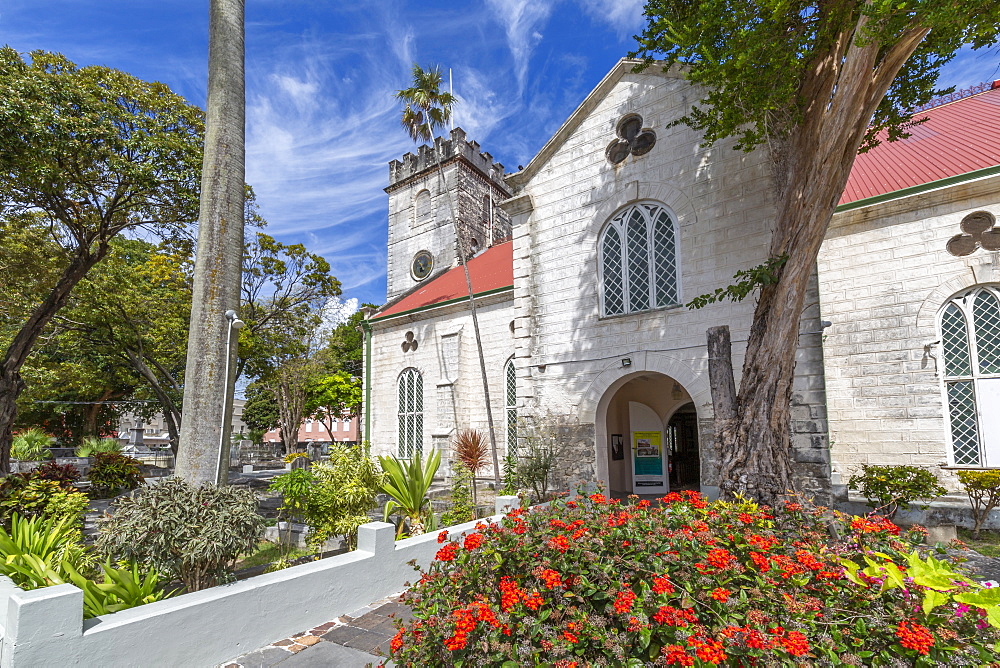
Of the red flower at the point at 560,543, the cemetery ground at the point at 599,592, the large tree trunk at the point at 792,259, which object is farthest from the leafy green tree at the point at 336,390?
the red flower at the point at 560,543

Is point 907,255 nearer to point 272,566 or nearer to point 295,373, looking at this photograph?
point 272,566

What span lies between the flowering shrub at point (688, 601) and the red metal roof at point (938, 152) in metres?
10.6

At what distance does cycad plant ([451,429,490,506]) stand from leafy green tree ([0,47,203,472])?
9.87 metres

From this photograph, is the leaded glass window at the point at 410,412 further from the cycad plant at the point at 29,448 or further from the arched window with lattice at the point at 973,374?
the cycad plant at the point at 29,448

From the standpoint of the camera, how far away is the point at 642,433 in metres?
14.0

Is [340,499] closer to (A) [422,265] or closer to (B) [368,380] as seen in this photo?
(B) [368,380]

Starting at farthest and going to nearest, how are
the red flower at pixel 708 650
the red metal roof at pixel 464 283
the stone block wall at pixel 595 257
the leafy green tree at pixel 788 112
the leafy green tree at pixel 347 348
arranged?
the leafy green tree at pixel 347 348 → the red metal roof at pixel 464 283 → the stone block wall at pixel 595 257 → the leafy green tree at pixel 788 112 → the red flower at pixel 708 650

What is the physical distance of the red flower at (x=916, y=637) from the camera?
2.46m

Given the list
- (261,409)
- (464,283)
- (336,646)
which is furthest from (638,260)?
(261,409)

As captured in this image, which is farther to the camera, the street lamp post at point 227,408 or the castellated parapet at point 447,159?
the castellated parapet at point 447,159

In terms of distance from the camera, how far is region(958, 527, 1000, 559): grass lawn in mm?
8133

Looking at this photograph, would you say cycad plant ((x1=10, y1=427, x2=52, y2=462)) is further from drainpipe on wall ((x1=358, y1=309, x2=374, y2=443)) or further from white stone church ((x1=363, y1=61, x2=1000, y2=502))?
white stone church ((x1=363, y1=61, x2=1000, y2=502))

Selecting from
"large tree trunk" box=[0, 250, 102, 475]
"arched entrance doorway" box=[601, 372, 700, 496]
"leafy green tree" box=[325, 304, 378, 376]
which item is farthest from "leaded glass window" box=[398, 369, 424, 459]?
"leafy green tree" box=[325, 304, 378, 376]

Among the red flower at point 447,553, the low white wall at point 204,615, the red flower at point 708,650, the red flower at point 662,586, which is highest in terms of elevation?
the red flower at point 662,586
